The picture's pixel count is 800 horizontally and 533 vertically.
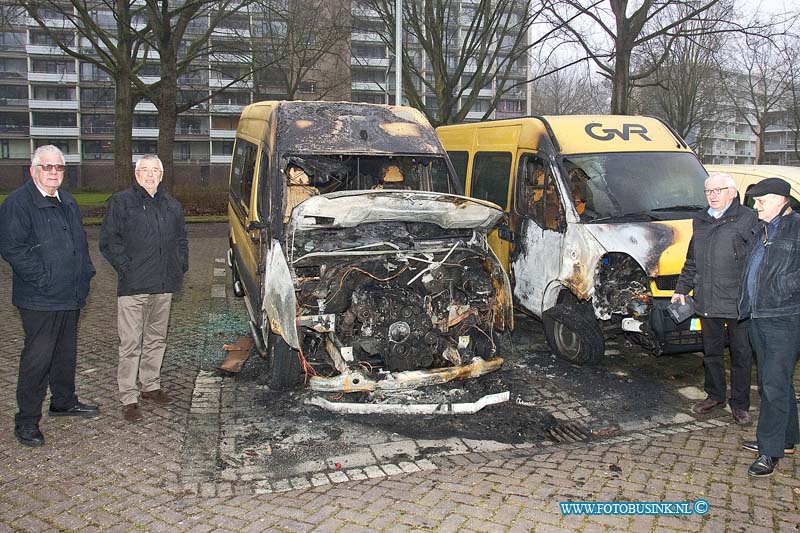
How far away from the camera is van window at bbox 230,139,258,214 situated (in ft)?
25.3

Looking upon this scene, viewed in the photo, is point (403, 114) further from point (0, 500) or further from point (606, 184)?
point (0, 500)

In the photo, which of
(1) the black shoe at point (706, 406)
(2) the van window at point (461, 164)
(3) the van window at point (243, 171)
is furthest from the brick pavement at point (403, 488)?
(2) the van window at point (461, 164)

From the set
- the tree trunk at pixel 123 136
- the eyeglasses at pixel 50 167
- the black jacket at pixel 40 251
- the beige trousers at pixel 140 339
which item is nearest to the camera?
the black jacket at pixel 40 251

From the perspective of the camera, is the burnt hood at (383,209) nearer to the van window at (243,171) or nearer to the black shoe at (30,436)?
the van window at (243,171)

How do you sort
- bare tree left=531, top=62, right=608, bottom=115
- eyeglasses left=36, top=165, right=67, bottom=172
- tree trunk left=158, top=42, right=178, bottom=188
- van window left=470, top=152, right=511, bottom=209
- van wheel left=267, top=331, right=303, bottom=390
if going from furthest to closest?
1. bare tree left=531, top=62, right=608, bottom=115
2. tree trunk left=158, top=42, right=178, bottom=188
3. van window left=470, top=152, right=511, bottom=209
4. van wheel left=267, top=331, right=303, bottom=390
5. eyeglasses left=36, top=165, right=67, bottom=172

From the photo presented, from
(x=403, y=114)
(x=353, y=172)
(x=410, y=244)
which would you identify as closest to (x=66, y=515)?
(x=410, y=244)

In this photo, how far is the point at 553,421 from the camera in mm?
5434

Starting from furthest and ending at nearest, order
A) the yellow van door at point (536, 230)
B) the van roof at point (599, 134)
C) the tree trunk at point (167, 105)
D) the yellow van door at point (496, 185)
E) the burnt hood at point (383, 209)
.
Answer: the tree trunk at point (167, 105), the yellow van door at point (496, 185), the van roof at point (599, 134), the yellow van door at point (536, 230), the burnt hood at point (383, 209)

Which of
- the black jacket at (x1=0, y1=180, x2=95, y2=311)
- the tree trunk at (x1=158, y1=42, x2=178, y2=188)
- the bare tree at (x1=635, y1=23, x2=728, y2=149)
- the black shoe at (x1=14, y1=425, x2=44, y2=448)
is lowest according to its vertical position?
the black shoe at (x1=14, y1=425, x2=44, y2=448)

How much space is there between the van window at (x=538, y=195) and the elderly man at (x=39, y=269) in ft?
14.7

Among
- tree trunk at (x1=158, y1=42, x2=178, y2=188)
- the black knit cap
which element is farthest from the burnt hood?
tree trunk at (x1=158, y1=42, x2=178, y2=188)

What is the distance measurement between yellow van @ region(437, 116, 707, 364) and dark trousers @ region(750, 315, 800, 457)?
1.37 meters

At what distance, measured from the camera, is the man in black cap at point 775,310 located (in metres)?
4.38

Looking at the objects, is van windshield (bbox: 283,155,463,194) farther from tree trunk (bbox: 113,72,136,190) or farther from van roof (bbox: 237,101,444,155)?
tree trunk (bbox: 113,72,136,190)
